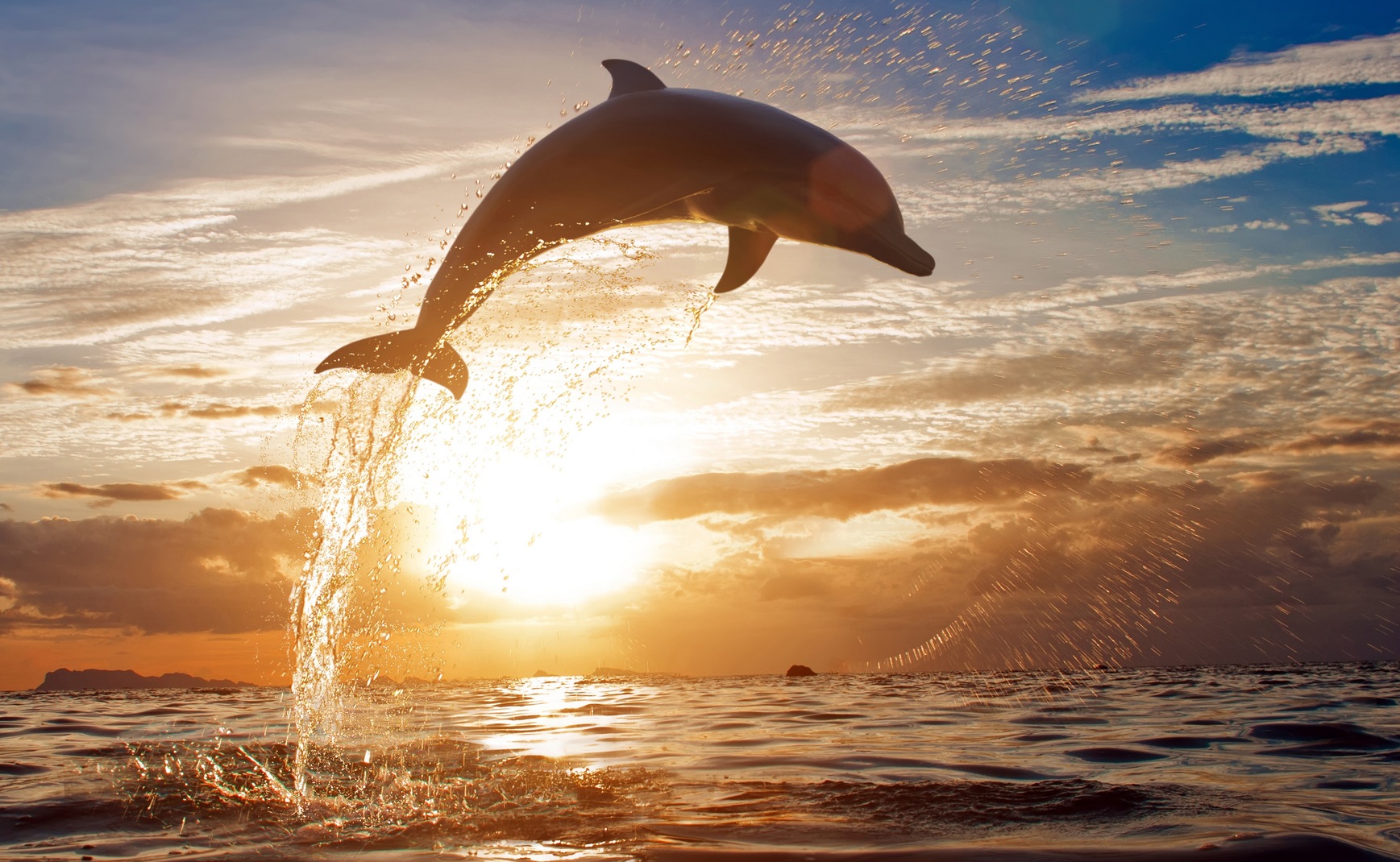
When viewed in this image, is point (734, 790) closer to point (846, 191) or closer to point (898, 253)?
point (898, 253)

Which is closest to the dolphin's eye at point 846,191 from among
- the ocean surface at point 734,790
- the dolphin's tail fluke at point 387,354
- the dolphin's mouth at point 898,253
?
the dolphin's mouth at point 898,253

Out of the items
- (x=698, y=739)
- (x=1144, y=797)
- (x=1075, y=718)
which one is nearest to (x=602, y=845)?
(x=1144, y=797)

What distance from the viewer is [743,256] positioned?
9.48 m

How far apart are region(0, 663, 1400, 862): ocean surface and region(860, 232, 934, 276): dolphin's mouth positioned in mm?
4407

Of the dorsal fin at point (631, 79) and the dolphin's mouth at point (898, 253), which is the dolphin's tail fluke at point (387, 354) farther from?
the dolphin's mouth at point (898, 253)

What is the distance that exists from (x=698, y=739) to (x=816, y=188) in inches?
281

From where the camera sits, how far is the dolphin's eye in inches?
327

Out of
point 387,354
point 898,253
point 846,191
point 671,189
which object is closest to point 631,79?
point 671,189

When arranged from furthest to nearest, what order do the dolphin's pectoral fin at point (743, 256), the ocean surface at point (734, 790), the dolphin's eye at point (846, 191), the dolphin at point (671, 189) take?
1. the dolphin's pectoral fin at point (743, 256)
2. the dolphin's eye at point (846, 191)
3. the dolphin at point (671, 189)
4. the ocean surface at point (734, 790)

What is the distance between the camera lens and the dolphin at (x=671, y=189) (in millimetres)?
8141

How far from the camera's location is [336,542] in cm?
933

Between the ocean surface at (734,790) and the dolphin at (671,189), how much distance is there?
416cm

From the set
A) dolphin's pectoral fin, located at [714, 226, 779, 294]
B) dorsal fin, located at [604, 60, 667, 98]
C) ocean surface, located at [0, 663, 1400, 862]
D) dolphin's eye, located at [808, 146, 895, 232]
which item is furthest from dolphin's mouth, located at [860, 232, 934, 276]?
ocean surface, located at [0, 663, 1400, 862]

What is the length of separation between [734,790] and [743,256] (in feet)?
16.8
